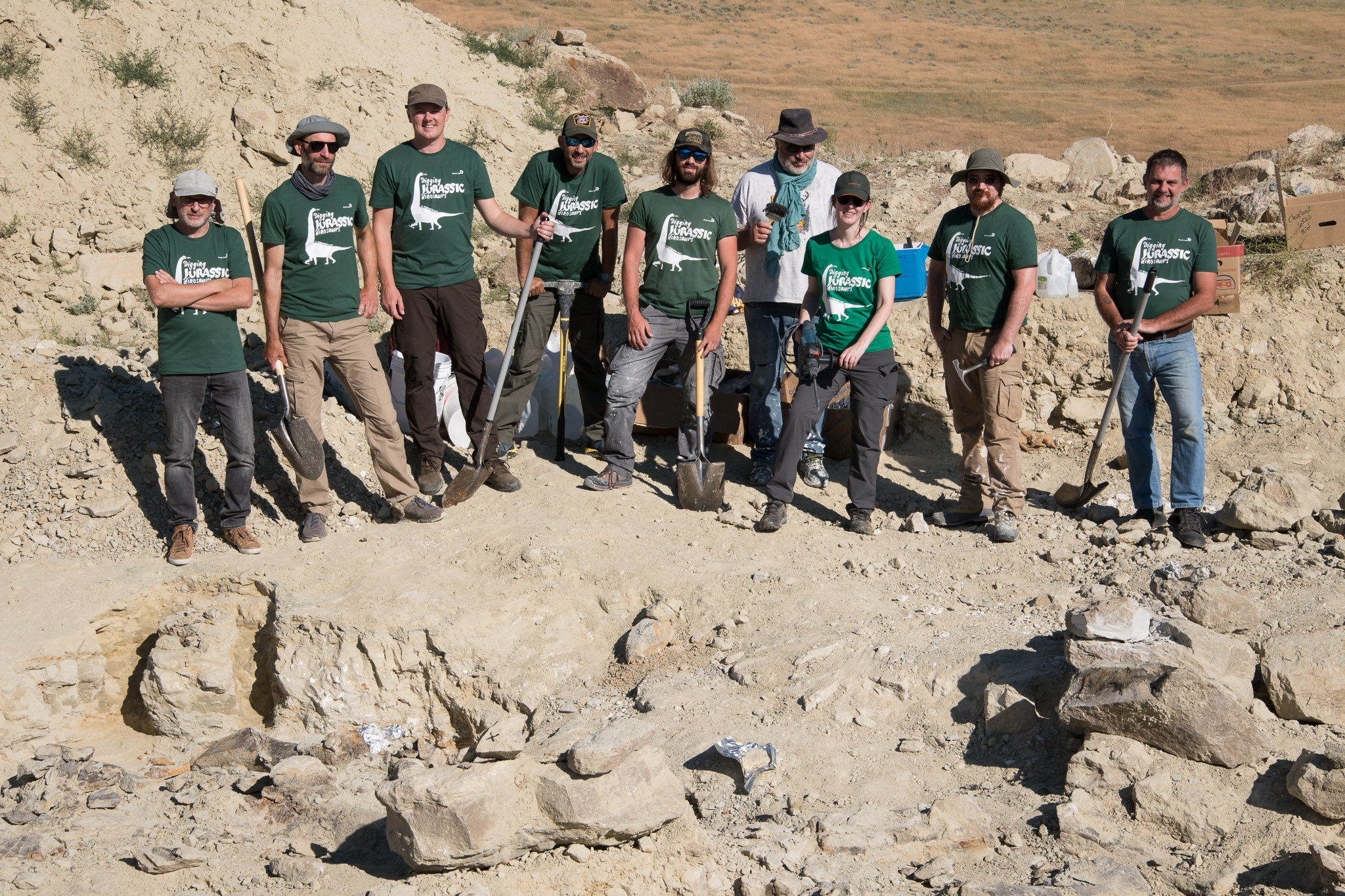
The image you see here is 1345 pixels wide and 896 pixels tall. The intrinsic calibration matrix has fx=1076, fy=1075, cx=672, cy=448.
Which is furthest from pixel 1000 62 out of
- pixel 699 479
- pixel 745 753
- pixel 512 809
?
pixel 512 809

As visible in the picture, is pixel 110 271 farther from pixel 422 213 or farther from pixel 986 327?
pixel 986 327

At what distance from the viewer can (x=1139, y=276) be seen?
5789 mm

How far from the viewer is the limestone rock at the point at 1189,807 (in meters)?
3.83

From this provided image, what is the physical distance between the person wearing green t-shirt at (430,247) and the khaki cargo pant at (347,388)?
0.73 feet

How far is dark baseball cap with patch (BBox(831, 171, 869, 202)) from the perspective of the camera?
5.85m

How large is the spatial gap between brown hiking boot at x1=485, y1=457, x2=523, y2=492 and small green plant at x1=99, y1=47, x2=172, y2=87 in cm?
793

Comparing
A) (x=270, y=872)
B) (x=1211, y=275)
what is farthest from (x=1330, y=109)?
(x=270, y=872)

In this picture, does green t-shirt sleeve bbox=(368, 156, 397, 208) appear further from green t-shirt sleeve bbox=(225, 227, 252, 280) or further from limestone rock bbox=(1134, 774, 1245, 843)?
limestone rock bbox=(1134, 774, 1245, 843)

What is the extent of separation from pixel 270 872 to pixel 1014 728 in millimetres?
3054

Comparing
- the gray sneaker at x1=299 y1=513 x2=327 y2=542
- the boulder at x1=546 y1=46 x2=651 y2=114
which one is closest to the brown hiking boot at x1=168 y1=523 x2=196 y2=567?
the gray sneaker at x1=299 y1=513 x2=327 y2=542

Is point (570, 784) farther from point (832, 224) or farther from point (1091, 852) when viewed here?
→ point (832, 224)

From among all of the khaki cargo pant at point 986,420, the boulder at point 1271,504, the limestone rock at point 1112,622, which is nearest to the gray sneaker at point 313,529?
the khaki cargo pant at point 986,420

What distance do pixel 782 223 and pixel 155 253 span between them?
350 cm

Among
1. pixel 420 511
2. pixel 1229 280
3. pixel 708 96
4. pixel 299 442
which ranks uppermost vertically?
pixel 708 96
